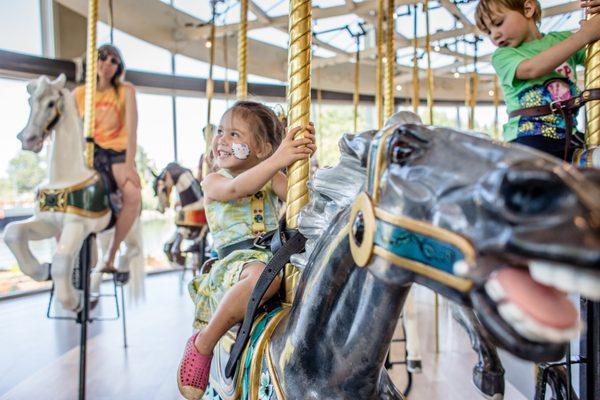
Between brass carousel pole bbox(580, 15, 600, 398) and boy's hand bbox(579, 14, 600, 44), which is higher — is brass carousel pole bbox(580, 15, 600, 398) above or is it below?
below

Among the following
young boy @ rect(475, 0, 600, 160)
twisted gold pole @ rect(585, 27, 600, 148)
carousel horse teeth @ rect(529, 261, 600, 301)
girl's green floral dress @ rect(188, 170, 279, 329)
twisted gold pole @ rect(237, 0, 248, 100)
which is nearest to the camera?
carousel horse teeth @ rect(529, 261, 600, 301)

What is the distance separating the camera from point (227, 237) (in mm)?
1351

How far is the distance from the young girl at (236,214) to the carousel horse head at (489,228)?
519 millimetres

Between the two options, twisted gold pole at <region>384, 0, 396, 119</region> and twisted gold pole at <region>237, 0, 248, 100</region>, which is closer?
twisted gold pole at <region>237, 0, 248, 100</region>

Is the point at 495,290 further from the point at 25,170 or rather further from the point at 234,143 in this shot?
the point at 25,170

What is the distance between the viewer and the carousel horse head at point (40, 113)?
2666 mm

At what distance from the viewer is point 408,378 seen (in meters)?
2.60

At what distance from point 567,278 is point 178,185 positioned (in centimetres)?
470

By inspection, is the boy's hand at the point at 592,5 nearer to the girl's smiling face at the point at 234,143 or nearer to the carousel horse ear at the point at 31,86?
the girl's smiling face at the point at 234,143

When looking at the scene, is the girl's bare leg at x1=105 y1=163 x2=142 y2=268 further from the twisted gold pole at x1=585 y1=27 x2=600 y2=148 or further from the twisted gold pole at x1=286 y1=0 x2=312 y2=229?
the twisted gold pole at x1=585 y1=27 x2=600 y2=148

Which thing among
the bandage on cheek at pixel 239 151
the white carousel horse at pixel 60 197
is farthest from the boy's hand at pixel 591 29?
the white carousel horse at pixel 60 197

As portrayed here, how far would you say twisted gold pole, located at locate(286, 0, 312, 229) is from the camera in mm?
1193

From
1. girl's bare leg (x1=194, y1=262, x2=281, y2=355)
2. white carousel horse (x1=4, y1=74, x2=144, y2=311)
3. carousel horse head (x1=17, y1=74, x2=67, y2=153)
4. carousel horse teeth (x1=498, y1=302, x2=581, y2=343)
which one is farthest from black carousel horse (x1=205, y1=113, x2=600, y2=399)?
carousel horse head (x1=17, y1=74, x2=67, y2=153)

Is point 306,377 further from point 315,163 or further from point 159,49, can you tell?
point 159,49
